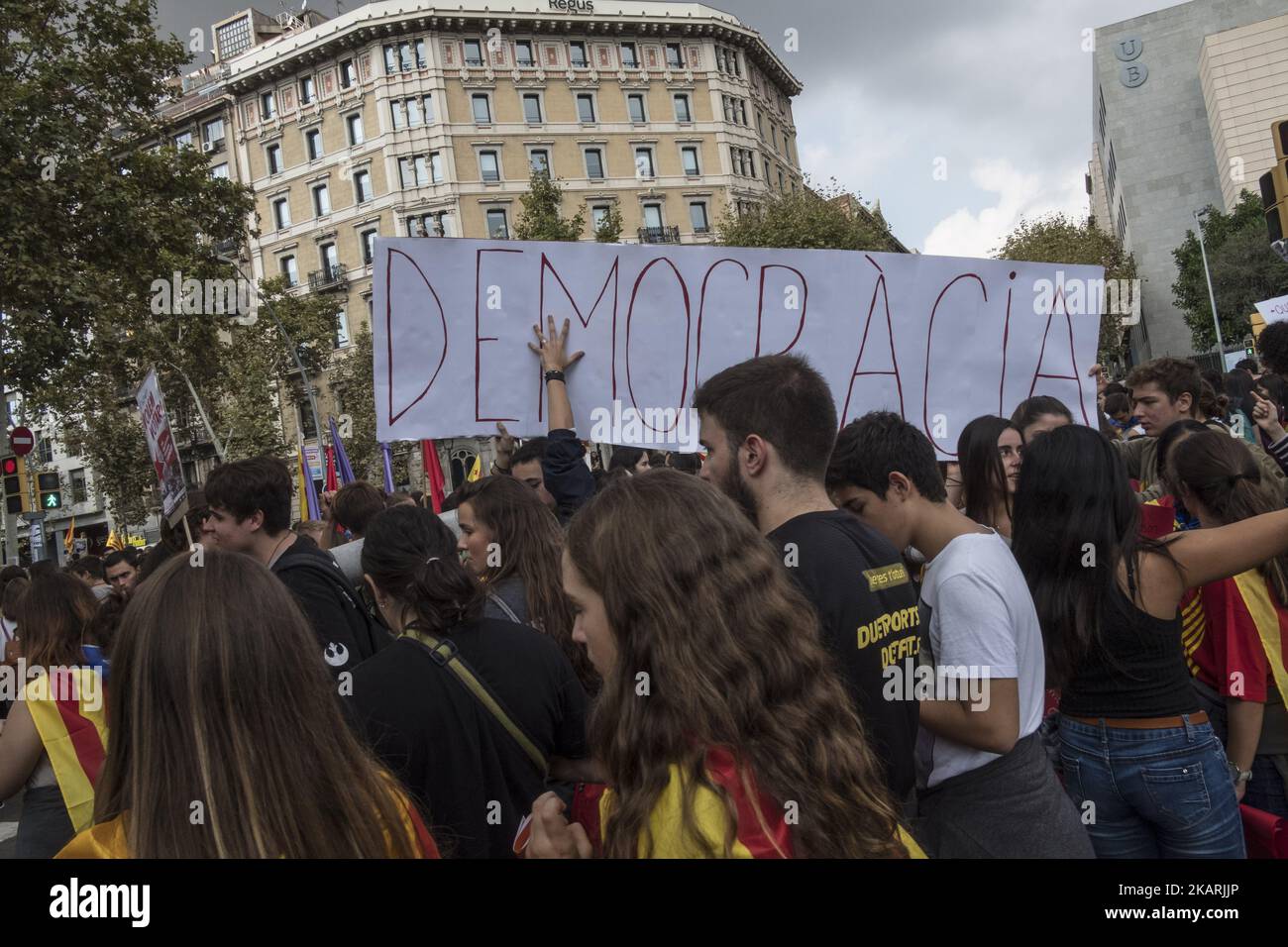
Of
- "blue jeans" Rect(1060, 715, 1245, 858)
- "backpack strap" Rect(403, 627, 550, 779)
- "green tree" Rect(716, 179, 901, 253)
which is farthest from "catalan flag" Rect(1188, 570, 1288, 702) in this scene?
"green tree" Rect(716, 179, 901, 253)

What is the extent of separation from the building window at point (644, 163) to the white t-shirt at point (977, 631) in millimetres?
49931

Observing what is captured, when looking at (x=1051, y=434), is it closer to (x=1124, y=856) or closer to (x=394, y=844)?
(x=1124, y=856)

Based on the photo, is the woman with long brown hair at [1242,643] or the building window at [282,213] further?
the building window at [282,213]

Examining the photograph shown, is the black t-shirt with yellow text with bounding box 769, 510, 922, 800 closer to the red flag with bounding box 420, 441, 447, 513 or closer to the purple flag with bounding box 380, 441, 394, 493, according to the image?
the purple flag with bounding box 380, 441, 394, 493

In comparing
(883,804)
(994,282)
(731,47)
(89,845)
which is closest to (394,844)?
(89,845)

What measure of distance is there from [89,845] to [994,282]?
14.4ft

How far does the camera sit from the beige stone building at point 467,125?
47.8 metres

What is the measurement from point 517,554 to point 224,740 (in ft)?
6.07

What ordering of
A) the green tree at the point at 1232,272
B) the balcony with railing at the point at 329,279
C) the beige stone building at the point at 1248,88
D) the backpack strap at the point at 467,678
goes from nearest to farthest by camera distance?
the backpack strap at the point at 467,678 → the green tree at the point at 1232,272 → the balcony with railing at the point at 329,279 → the beige stone building at the point at 1248,88

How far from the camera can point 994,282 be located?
4.89 m

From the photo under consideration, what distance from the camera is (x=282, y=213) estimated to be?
51688 millimetres

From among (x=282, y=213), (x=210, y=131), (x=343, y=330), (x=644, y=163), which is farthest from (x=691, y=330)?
(x=210, y=131)

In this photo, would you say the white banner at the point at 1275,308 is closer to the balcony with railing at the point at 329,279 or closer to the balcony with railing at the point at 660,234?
the balcony with railing at the point at 660,234

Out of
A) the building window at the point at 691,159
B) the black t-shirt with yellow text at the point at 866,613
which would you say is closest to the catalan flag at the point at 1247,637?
the black t-shirt with yellow text at the point at 866,613
